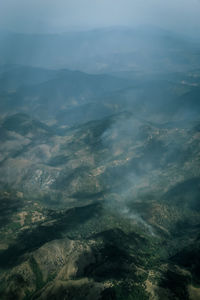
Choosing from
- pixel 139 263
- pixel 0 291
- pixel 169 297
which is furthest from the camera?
pixel 139 263

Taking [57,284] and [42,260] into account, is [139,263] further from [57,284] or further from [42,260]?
[42,260]

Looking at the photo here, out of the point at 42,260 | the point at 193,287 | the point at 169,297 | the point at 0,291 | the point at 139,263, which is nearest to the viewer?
the point at 169,297

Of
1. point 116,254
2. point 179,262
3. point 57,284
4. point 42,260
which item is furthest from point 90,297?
point 179,262

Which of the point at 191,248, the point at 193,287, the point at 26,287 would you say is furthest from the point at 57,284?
the point at 191,248

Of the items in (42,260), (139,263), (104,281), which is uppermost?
(104,281)

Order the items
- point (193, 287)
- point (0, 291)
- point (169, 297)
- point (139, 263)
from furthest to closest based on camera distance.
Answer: point (139, 263), point (0, 291), point (193, 287), point (169, 297)

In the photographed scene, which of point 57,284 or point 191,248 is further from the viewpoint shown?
point 191,248

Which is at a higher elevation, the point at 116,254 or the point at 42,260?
the point at 116,254

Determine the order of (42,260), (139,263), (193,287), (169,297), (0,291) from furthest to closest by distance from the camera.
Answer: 1. (42,260)
2. (139,263)
3. (0,291)
4. (193,287)
5. (169,297)

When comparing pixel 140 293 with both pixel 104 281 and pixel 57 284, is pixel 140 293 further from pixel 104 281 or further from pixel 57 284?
pixel 57 284
